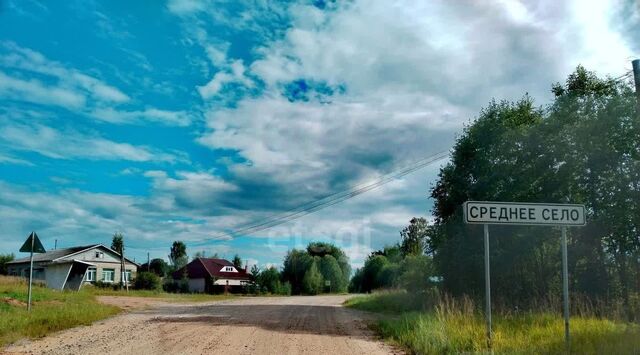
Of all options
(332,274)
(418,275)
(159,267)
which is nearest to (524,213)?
(418,275)

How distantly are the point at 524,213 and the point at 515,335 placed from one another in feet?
8.22

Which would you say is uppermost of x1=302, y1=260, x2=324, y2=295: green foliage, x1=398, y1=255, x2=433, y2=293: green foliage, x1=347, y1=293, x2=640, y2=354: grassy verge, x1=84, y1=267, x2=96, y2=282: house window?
x1=398, y1=255, x2=433, y2=293: green foliage

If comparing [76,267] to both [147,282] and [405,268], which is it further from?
[405,268]

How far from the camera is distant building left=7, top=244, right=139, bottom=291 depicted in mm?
53531

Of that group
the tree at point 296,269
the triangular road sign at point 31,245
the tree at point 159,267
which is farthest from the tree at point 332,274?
the triangular road sign at point 31,245

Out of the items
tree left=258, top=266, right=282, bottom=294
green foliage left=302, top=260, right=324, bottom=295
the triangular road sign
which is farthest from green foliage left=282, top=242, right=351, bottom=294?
the triangular road sign

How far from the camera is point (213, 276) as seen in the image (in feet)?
237

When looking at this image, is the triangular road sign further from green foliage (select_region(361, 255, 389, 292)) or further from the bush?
green foliage (select_region(361, 255, 389, 292))

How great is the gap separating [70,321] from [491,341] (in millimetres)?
12337

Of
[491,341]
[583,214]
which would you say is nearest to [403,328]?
[491,341]

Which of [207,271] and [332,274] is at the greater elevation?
[207,271]

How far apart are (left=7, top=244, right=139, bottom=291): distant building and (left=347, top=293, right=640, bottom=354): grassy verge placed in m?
45.5

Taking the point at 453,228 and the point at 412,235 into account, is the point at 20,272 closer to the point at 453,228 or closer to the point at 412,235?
the point at 412,235

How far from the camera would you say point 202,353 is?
34.6ft
